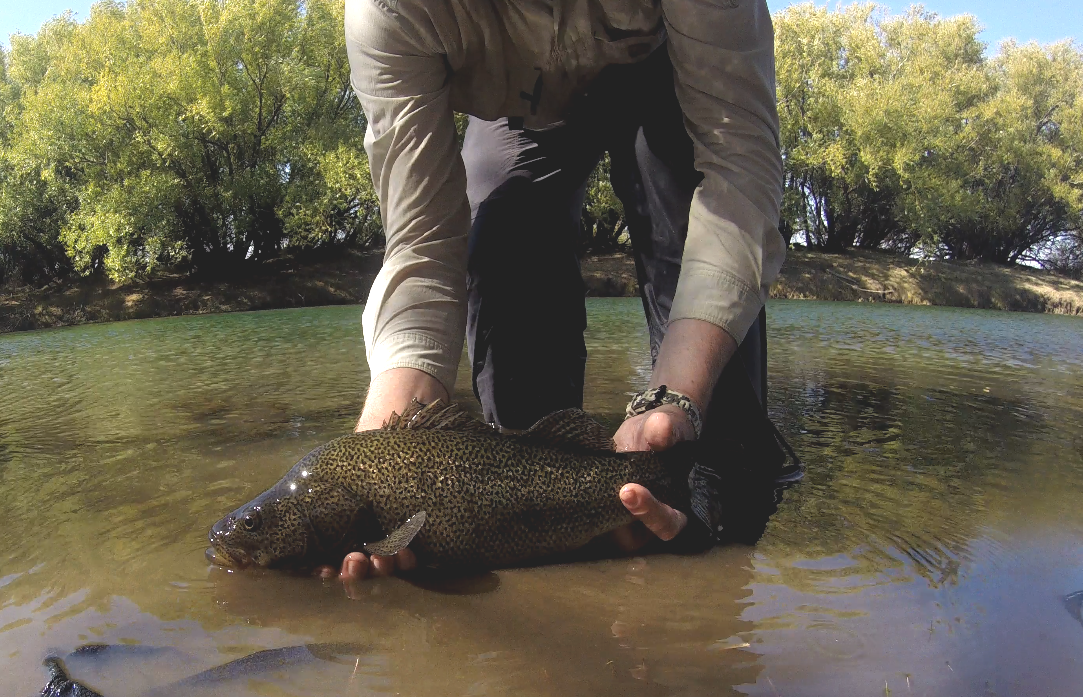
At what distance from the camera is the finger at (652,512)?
8.18 feet

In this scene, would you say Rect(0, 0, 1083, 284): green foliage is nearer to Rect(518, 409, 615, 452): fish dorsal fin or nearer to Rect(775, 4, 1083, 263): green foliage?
Rect(775, 4, 1083, 263): green foliage

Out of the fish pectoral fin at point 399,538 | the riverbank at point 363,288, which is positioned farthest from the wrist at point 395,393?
the riverbank at point 363,288

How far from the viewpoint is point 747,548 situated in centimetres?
304

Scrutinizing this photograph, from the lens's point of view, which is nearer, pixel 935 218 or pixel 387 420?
pixel 387 420

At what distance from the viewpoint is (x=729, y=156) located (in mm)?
3082

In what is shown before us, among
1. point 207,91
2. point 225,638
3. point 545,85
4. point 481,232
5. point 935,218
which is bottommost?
point 225,638

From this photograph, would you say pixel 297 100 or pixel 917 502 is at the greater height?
pixel 297 100

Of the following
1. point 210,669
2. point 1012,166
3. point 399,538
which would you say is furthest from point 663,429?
point 1012,166

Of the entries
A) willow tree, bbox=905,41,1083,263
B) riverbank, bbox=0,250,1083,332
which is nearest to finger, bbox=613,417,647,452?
riverbank, bbox=0,250,1083,332

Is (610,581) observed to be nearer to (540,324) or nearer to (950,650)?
(950,650)

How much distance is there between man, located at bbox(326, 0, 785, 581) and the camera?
2.88 metres

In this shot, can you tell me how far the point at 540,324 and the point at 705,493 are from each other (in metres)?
1.50

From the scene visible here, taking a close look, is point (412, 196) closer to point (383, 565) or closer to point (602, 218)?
point (383, 565)

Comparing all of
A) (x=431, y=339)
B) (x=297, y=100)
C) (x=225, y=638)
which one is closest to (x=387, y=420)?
(x=431, y=339)
